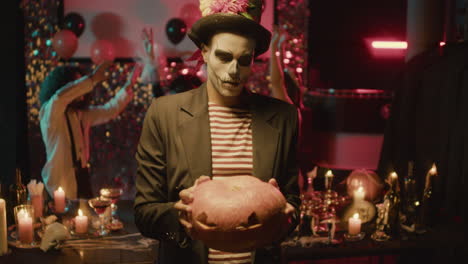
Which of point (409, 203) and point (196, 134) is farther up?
point (196, 134)

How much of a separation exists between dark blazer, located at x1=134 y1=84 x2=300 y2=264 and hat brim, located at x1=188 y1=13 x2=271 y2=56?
0.72 ft

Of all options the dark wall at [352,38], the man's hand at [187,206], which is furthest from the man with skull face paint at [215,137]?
the dark wall at [352,38]

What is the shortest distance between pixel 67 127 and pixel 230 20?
249cm

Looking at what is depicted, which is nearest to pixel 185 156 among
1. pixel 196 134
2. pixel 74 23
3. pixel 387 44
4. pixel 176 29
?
pixel 196 134

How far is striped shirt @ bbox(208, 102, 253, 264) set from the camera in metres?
1.62

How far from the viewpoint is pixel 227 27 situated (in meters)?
1.56

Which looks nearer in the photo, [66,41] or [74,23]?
[66,41]

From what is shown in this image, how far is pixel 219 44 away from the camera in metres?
1.56

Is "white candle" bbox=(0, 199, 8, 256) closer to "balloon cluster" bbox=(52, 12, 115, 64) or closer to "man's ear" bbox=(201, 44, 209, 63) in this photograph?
"man's ear" bbox=(201, 44, 209, 63)

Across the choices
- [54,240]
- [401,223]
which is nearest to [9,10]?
[54,240]

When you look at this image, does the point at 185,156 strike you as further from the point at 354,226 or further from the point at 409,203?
the point at 409,203

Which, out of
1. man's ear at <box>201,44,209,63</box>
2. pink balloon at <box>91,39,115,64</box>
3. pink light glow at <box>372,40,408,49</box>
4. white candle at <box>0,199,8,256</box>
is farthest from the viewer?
pink light glow at <box>372,40,408,49</box>

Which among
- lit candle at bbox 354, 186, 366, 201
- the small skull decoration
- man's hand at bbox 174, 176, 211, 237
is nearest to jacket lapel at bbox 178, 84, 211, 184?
man's hand at bbox 174, 176, 211, 237

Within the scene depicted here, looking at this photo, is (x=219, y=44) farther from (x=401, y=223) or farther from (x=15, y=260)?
(x=401, y=223)
